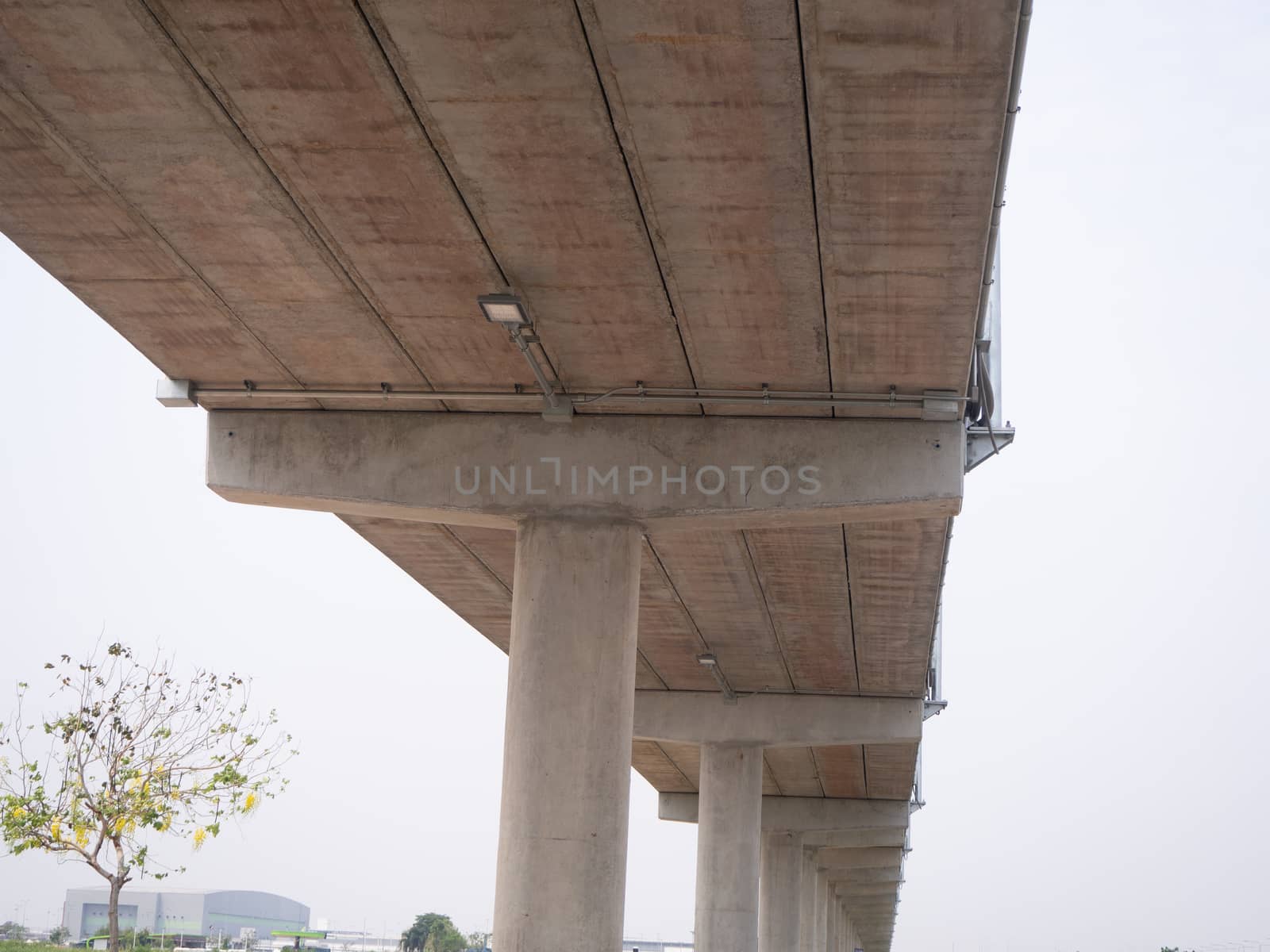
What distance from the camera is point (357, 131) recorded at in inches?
474

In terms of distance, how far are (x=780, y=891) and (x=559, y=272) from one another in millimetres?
41525

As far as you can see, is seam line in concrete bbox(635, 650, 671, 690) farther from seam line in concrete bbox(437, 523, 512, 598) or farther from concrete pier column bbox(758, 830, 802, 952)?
concrete pier column bbox(758, 830, 802, 952)

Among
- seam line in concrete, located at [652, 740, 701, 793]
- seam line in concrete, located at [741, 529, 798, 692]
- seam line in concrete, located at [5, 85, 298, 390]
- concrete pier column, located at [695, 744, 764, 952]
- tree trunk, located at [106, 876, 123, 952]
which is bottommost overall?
tree trunk, located at [106, 876, 123, 952]

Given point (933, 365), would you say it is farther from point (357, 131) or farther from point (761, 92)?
point (357, 131)

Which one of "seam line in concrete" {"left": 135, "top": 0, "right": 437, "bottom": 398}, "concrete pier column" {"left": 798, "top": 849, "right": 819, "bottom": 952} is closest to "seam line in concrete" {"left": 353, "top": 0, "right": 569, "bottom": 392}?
"seam line in concrete" {"left": 135, "top": 0, "right": 437, "bottom": 398}

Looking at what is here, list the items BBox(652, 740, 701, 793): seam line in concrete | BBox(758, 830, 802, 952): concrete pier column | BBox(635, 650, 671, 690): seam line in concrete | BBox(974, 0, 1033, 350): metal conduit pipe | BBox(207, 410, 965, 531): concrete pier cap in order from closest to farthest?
BBox(974, 0, 1033, 350): metal conduit pipe → BBox(207, 410, 965, 531): concrete pier cap → BBox(635, 650, 671, 690): seam line in concrete → BBox(652, 740, 701, 793): seam line in concrete → BBox(758, 830, 802, 952): concrete pier column

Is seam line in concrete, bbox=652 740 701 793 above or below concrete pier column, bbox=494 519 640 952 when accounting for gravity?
above

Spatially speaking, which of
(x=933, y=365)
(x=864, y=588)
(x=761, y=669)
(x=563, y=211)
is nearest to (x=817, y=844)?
(x=761, y=669)

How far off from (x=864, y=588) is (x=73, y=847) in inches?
522

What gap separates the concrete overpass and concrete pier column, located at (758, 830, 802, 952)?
30.7m

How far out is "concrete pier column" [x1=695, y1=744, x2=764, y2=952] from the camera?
35.4m

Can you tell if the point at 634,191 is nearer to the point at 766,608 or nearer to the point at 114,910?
the point at 114,910

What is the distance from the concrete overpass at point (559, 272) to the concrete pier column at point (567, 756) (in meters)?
0.04

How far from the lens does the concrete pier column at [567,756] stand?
53.8 ft
